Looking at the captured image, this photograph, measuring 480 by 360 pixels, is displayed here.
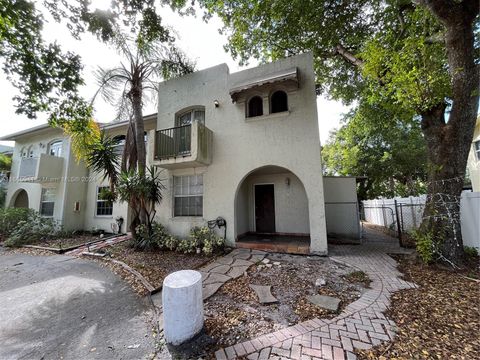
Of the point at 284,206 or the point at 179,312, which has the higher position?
the point at 284,206

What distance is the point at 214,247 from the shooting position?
23.3 ft

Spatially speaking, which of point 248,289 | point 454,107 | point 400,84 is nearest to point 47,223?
point 248,289

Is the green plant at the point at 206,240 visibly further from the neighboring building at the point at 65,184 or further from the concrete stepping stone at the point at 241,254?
the neighboring building at the point at 65,184

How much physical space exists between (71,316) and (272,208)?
730 centimetres

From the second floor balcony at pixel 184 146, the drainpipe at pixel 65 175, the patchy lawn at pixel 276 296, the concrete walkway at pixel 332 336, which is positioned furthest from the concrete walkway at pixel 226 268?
the drainpipe at pixel 65 175

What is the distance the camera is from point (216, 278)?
4801 millimetres

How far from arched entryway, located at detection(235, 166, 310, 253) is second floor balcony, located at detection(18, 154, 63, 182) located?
1129 cm

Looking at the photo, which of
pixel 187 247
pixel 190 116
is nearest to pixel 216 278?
pixel 187 247

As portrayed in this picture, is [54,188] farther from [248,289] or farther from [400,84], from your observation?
[400,84]

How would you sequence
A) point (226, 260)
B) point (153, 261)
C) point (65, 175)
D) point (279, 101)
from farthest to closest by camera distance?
point (65, 175), point (279, 101), point (153, 261), point (226, 260)

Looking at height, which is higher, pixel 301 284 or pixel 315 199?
pixel 315 199

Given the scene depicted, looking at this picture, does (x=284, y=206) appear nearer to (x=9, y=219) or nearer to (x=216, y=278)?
(x=216, y=278)

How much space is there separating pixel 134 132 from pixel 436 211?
34.2 ft

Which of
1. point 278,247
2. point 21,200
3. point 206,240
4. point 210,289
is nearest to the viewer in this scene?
point 210,289
